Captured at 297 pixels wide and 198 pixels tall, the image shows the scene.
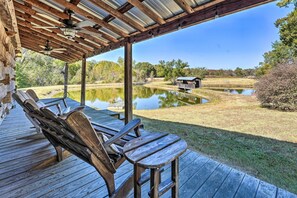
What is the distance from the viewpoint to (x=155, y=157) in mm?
1153

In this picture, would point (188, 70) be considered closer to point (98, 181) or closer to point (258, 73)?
point (258, 73)

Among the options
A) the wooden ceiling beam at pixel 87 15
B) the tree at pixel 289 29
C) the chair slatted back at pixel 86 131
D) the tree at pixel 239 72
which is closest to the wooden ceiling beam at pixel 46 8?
the wooden ceiling beam at pixel 87 15

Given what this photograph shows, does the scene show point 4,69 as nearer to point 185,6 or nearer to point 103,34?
point 103,34

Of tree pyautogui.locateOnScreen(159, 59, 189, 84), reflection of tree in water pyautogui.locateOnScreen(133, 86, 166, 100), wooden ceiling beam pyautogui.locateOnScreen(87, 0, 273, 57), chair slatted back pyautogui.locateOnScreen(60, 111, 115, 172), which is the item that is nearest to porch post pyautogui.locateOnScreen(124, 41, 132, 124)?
wooden ceiling beam pyautogui.locateOnScreen(87, 0, 273, 57)

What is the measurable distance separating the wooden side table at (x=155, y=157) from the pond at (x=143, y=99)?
30.3 feet

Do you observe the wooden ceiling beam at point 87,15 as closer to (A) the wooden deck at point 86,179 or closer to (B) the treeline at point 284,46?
(A) the wooden deck at point 86,179

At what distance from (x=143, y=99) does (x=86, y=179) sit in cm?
1206

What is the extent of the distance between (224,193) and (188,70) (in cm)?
1059

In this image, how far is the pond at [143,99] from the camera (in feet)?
37.3

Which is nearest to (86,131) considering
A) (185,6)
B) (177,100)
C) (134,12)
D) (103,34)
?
(185,6)

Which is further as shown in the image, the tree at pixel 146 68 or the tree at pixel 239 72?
the tree at pixel 146 68

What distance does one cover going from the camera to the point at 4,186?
1.74m

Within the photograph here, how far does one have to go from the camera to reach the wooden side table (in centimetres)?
110

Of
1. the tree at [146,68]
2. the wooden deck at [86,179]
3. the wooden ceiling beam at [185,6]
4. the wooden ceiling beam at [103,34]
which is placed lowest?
the wooden deck at [86,179]
